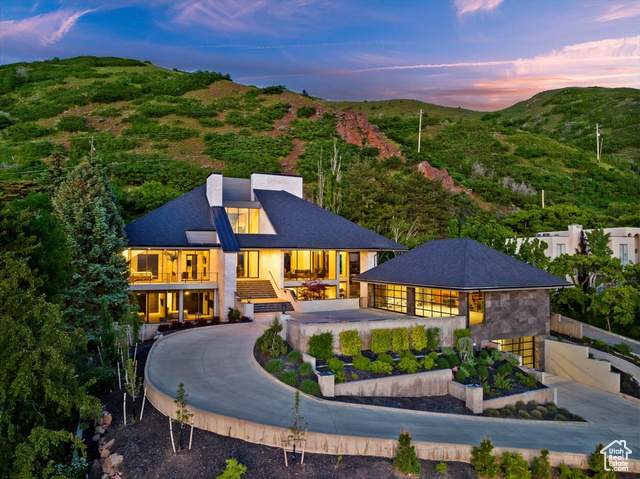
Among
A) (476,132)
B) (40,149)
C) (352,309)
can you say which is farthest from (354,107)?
(352,309)

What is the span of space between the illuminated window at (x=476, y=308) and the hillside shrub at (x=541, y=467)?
34.0ft

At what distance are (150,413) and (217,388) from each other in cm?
198

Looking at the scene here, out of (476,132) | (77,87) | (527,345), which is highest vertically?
(77,87)

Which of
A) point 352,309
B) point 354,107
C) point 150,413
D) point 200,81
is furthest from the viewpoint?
point 354,107

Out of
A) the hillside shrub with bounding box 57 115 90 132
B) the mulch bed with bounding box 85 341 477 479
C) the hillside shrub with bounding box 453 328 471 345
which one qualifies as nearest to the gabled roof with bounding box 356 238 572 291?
the hillside shrub with bounding box 453 328 471 345

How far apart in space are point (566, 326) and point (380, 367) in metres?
16.3

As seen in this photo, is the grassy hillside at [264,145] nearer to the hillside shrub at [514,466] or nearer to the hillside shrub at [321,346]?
the hillside shrub at [321,346]

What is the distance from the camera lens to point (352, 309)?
2700 centimetres

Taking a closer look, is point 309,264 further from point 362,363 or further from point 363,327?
point 362,363

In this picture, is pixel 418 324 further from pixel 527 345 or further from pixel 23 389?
pixel 23 389

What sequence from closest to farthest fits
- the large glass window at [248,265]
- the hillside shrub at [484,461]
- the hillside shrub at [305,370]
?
1. the hillside shrub at [484,461]
2. the hillside shrub at [305,370]
3. the large glass window at [248,265]

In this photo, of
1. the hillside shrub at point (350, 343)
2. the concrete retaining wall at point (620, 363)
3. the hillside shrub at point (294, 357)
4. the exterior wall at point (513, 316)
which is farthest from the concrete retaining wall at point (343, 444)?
the concrete retaining wall at point (620, 363)

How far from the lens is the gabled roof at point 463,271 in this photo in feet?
67.9

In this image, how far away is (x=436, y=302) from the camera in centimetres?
2266
